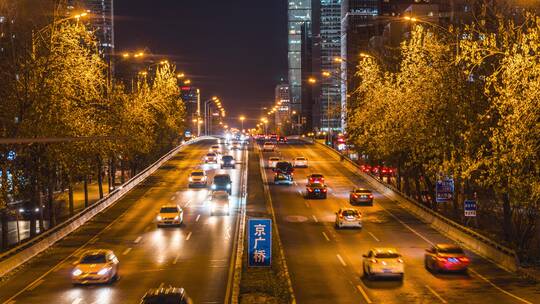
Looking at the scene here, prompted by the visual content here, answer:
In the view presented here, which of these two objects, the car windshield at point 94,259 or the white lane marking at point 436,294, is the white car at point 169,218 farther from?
the white lane marking at point 436,294

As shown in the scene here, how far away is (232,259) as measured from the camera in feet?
125

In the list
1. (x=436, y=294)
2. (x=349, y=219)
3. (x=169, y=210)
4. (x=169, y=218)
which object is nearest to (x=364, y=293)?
(x=436, y=294)

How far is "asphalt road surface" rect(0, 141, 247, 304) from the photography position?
30.4 meters

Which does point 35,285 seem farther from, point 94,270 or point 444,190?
point 444,190

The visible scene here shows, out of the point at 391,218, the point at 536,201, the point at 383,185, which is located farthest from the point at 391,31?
the point at 536,201

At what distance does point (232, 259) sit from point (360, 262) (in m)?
6.48

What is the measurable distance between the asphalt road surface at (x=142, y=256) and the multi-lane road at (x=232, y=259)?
5cm

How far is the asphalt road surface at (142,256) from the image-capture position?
99.9ft

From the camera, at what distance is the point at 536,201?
109ft

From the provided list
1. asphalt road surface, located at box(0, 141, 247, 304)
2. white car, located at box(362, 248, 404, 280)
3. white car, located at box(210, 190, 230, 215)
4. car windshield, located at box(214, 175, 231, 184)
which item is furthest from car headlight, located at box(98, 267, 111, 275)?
car windshield, located at box(214, 175, 231, 184)

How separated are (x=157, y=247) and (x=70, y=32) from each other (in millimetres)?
13025

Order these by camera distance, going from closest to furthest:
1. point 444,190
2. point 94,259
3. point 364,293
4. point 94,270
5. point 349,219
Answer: point 364,293, point 94,270, point 94,259, point 444,190, point 349,219

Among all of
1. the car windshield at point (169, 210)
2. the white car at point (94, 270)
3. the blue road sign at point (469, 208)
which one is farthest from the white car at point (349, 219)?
the white car at point (94, 270)

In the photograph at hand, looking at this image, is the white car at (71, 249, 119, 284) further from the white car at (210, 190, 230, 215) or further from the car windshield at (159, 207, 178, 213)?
the white car at (210, 190, 230, 215)
